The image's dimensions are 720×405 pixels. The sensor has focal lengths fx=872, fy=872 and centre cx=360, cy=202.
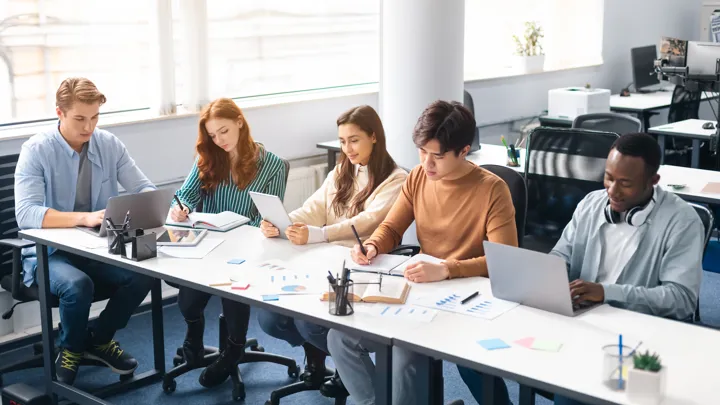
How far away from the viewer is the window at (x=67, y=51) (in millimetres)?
4375

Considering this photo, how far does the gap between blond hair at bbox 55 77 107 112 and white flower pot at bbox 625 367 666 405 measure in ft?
8.78

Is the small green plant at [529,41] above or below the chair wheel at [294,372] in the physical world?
above

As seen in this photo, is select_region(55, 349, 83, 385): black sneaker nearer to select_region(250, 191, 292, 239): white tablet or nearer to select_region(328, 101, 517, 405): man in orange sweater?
select_region(250, 191, 292, 239): white tablet

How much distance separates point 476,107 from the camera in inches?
276

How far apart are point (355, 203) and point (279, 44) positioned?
2294mm

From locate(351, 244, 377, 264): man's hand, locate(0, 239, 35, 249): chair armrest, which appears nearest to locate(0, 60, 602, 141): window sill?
locate(0, 239, 35, 249): chair armrest

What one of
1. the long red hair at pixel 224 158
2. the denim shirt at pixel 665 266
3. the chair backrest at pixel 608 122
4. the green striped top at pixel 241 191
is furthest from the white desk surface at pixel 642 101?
the denim shirt at pixel 665 266

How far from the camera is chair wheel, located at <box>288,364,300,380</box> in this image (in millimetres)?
4043

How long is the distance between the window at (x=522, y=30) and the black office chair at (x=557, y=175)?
2645mm

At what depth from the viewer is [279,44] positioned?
570cm

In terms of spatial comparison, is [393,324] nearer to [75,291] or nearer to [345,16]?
[75,291]

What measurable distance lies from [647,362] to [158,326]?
2.54 metres

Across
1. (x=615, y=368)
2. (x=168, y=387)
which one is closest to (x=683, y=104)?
(x=168, y=387)

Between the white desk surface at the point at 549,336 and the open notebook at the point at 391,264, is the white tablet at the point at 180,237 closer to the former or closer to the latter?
the white desk surface at the point at 549,336
